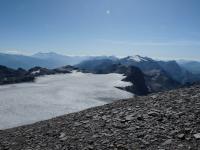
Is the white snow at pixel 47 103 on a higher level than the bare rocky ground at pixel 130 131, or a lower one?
lower

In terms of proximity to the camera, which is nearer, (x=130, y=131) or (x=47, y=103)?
(x=130, y=131)

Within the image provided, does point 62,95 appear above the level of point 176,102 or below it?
below

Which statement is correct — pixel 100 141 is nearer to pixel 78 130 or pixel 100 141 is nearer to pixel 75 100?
pixel 78 130

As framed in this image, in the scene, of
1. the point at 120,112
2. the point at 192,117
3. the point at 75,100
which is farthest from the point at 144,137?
the point at 75,100

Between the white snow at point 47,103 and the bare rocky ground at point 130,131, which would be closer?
the bare rocky ground at point 130,131

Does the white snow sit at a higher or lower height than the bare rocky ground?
lower

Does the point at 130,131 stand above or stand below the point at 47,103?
above

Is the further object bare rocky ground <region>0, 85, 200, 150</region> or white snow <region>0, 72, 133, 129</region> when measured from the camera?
white snow <region>0, 72, 133, 129</region>

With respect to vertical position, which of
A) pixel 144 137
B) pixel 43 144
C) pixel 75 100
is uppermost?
pixel 144 137
